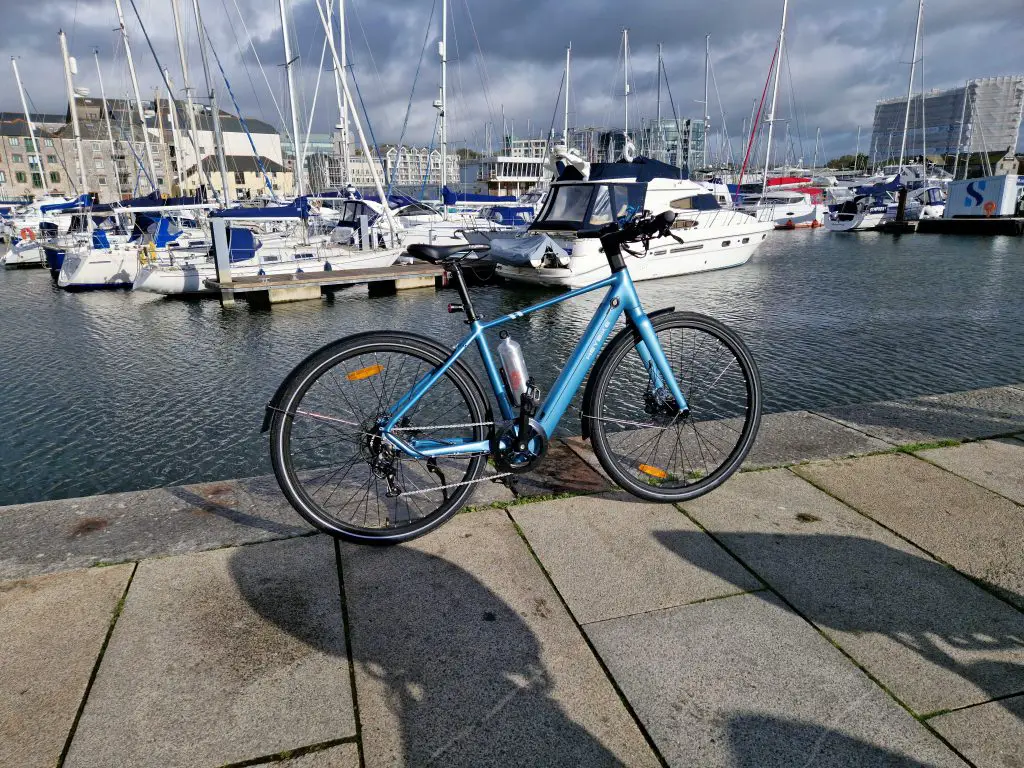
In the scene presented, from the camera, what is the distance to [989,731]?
1816 mm

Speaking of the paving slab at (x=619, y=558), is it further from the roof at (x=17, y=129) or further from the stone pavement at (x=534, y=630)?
the roof at (x=17, y=129)

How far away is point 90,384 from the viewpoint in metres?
9.40

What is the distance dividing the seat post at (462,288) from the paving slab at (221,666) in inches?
48.8

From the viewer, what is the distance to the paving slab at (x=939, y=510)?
2678 mm

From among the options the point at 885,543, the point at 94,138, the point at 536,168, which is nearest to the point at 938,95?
the point at 536,168

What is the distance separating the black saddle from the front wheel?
2.69 feet

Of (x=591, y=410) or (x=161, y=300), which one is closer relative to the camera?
(x=591, y=410)

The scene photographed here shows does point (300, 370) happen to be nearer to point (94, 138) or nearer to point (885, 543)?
point (885, 543)

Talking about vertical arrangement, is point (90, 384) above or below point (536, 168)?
below

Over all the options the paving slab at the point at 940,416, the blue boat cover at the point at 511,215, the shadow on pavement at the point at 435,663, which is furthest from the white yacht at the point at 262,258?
the shadow on pavement at the point at 435,663

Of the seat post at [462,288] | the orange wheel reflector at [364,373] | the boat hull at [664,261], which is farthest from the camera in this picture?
the boat hull at [664,261]

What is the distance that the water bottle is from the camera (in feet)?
9.55

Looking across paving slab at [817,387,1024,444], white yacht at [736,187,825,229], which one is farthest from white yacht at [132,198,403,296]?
white yacht at [736,187,825,229]

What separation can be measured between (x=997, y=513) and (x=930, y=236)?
119ft
